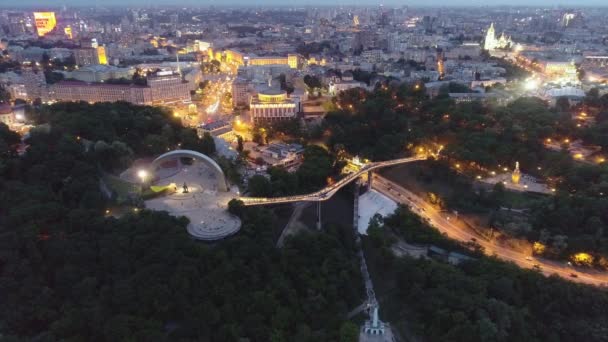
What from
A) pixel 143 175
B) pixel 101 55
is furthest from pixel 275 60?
pixel 143 175

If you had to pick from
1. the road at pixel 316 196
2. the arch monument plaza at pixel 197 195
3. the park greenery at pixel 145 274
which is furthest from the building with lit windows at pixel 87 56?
the road at pixel 316 196

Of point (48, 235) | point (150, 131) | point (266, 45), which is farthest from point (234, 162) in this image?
point (266, 45)

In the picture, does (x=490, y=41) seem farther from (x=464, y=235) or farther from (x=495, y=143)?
(x=464, y=235)

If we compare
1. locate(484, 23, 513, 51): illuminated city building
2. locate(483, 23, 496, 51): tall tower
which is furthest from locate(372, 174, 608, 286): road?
locate(483, 23, 496, 51): tall tower

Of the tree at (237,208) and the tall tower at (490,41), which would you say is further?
the tall tower at (490,41)

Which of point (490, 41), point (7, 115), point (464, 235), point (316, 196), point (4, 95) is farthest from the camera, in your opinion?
point (490, 41)

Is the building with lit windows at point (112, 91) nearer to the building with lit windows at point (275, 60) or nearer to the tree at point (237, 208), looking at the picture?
the building with lit windows at point (275, 60)

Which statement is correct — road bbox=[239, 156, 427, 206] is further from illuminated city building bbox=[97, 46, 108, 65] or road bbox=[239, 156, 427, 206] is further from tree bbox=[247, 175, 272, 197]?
illuminated city building bbox=[97, 46, 108, 65]
